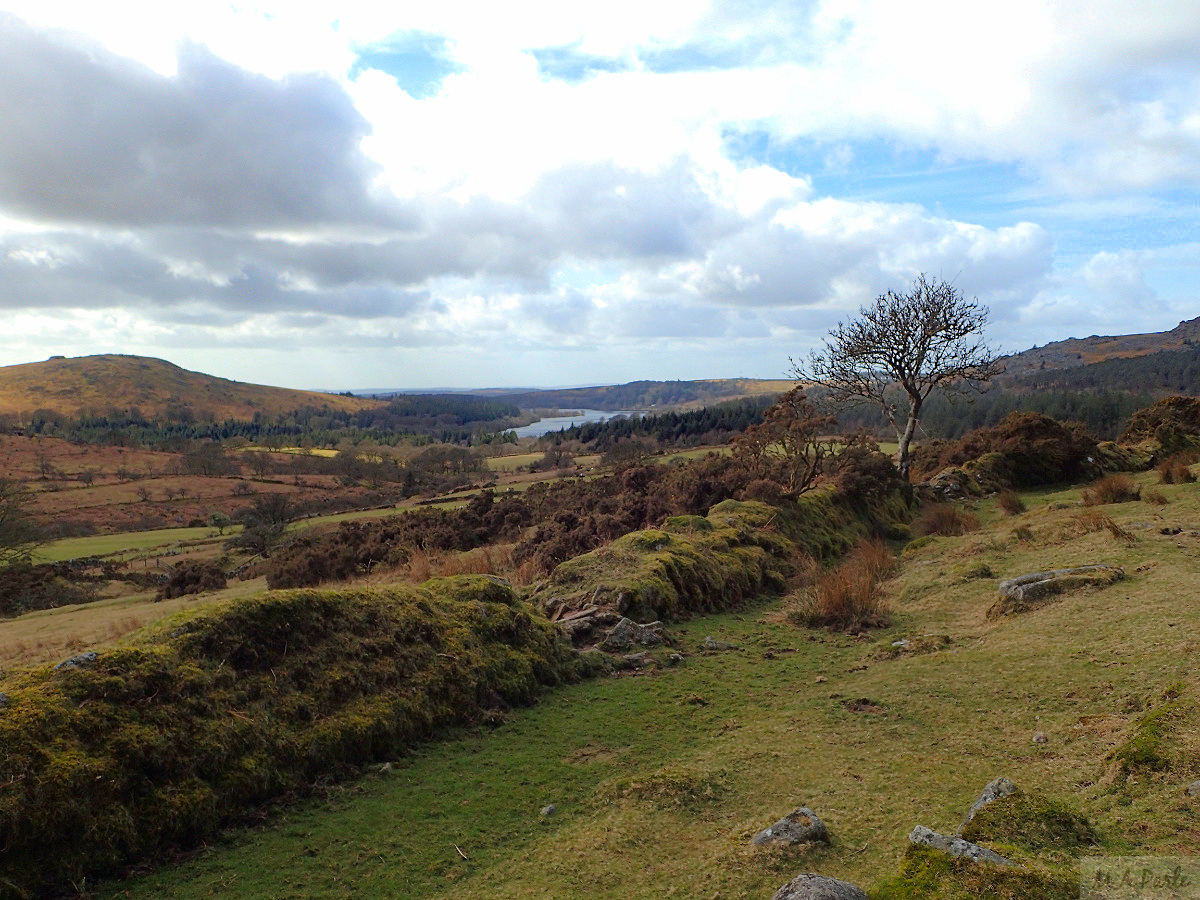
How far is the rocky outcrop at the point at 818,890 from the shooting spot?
3.42 metres

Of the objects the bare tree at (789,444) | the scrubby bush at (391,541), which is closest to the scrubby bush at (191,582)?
the scrubby bush at (391,541)

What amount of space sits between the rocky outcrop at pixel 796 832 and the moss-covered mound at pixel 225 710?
3476 millimetres

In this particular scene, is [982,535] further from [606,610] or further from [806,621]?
[606,610]

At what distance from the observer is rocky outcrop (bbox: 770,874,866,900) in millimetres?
3416

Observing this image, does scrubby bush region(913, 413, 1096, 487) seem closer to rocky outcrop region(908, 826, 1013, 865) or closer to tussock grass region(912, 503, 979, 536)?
tussock grass region(912, 503, 979, 536)

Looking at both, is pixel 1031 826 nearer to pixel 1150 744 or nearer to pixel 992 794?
pixel 992 794

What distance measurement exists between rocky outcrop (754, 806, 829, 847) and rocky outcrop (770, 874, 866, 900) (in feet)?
2.61

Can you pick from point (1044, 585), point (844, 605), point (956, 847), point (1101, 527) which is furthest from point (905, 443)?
point (956, 847)

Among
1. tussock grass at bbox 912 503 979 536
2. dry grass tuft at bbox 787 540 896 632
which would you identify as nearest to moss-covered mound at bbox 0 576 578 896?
dry grass tuft at bbox 787 540 896 632

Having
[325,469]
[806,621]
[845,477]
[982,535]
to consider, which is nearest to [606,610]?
[806,621]

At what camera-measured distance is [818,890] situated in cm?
346

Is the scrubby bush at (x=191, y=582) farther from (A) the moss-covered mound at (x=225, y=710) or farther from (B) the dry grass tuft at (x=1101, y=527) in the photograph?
(B) the dry grass tuft at (x=1101, y=527)

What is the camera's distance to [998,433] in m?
28.1

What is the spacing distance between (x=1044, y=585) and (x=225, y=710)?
9666 mm
